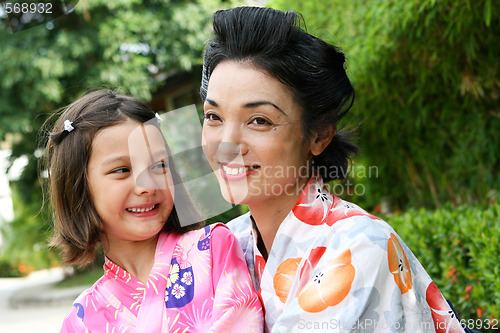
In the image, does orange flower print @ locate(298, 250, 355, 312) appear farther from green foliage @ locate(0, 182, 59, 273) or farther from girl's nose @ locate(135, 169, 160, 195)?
green foliage @ locate(0, 182, 59, 273)

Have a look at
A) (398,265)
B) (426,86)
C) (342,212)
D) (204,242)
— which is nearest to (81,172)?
(204,242)

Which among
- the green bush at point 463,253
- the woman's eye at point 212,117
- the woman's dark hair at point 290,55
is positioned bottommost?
the green bush at point 463,253

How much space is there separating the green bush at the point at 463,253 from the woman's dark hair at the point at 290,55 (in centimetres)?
143

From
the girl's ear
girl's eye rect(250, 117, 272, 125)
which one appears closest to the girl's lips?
girl's eye rect(250, 117, 272, 125)

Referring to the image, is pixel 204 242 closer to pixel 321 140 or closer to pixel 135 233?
pixel 135 233

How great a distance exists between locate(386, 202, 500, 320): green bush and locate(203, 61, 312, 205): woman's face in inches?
59.7

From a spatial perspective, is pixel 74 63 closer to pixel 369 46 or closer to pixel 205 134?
pixel 369 46

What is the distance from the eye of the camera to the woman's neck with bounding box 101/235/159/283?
1.99 m

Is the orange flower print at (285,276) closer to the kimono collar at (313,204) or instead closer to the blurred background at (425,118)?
the kimono collar at (313,204)

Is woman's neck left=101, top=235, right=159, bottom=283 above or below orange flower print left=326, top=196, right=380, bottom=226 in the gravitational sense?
below

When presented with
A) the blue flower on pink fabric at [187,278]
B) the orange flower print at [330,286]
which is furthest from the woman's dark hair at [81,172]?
the orange flower print at [330,286]

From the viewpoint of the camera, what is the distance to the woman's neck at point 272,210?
185cm

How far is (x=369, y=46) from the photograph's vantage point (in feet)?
12.5

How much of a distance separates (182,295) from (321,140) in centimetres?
72
